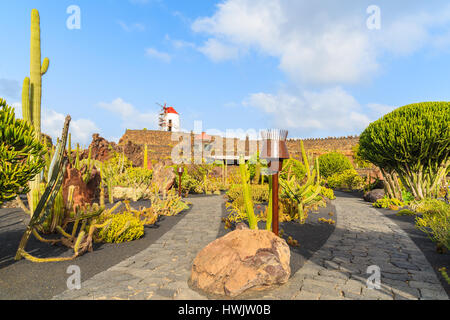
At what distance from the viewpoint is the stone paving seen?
3109 mm

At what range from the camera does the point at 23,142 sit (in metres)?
3.57

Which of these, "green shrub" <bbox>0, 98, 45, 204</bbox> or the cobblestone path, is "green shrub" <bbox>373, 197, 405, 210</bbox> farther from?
"green shrub" <bbox>0, 98, 45, 204</bbox>

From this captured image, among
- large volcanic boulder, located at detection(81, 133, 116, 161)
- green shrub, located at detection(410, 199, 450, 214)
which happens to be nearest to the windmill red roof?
large volcanic boulder, located at detection(81, 133, 116, 161)

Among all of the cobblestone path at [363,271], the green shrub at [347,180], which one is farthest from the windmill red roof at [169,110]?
the cobblestone path at [363,271]

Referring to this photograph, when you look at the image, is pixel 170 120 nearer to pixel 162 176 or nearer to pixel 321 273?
pixel 162 176

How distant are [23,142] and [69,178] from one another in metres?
3.28

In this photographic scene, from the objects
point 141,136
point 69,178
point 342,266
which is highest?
point 141,136

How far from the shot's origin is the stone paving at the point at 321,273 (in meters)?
3.11

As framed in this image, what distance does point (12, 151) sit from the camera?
134 inches

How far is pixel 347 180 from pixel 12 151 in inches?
744

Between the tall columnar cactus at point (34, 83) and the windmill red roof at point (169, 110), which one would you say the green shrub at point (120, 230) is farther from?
the windmill red roof at point (169, 110)
